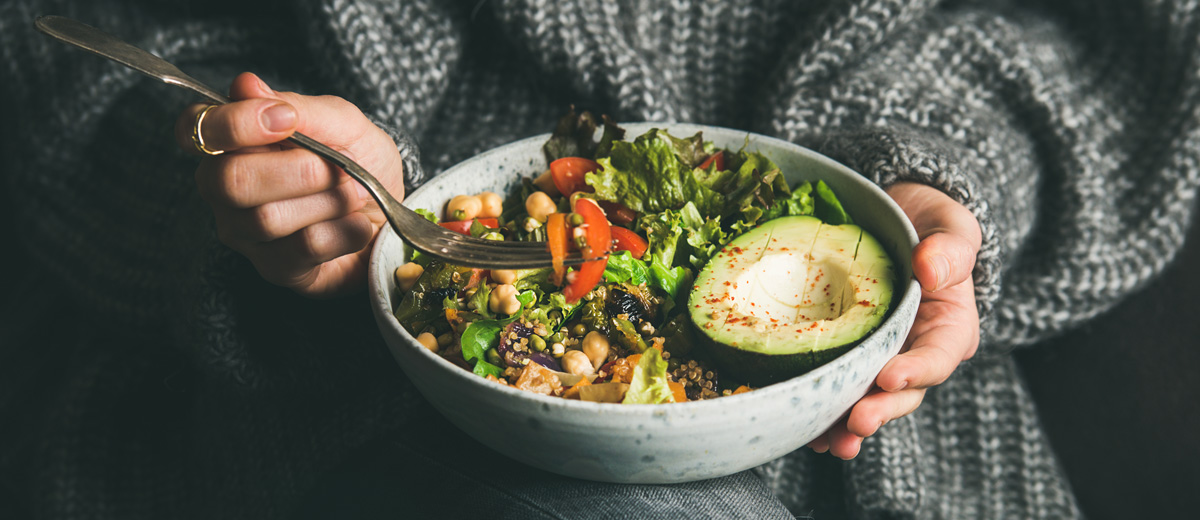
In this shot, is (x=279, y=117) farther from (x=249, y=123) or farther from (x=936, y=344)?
(x=936, y=344)

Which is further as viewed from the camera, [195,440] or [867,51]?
[867,51]

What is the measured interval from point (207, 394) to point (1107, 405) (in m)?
1.68

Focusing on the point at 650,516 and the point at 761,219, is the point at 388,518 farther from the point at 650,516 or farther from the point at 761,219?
the point at 761,219

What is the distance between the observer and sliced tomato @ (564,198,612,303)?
2.97 ft

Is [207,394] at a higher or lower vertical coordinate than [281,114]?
lower

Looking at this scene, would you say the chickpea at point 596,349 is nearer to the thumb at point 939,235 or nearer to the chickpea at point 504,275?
the chickpea at point 504,275

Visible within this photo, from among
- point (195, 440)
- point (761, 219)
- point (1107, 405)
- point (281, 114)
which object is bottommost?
point (195, 440)

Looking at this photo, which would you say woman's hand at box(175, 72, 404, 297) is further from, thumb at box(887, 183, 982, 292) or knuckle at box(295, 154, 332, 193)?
thumb at box(887, 183, 982, 292)

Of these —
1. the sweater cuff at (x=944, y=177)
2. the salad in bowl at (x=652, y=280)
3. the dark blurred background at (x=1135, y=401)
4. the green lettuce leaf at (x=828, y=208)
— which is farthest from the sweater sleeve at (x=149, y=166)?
the dark blurred background at (x=1135, y=401)

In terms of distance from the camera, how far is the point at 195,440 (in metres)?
1.35

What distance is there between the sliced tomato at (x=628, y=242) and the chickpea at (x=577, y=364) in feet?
0.63

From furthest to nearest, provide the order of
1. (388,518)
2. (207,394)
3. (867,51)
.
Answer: (867,51) → (207,394) → (388,518)

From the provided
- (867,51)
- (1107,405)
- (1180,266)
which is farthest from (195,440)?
(1180,266)

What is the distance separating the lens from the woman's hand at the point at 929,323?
83 cm
